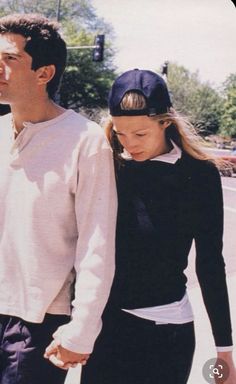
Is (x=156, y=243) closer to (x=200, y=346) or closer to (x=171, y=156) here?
(x=171, y=156)

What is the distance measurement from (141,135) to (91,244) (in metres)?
0.29

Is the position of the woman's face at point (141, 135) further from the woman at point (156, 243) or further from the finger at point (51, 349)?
the finger at point (51, 349)

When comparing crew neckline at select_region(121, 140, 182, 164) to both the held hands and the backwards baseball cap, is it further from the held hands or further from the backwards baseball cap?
the held hands

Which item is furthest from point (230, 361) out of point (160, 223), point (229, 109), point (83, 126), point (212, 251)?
point (229, 109)

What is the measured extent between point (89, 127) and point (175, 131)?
249 millimetres

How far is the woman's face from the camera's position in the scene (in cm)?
107

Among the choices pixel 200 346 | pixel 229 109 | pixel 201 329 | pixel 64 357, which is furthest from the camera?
pixel 201 329

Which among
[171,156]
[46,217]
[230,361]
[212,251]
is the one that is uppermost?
[171,156]

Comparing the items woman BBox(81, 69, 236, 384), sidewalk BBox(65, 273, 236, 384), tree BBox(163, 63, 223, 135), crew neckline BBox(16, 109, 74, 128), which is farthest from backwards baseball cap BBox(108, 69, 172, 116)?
sidewalk BBox(65, 273, 236, 384)

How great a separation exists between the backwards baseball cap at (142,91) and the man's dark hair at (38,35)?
153 mm

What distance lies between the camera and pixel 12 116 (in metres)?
1.09

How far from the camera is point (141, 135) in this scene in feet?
3.57

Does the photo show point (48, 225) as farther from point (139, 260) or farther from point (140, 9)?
point (140, 9)

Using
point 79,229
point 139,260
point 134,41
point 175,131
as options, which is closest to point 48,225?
point 79,229
